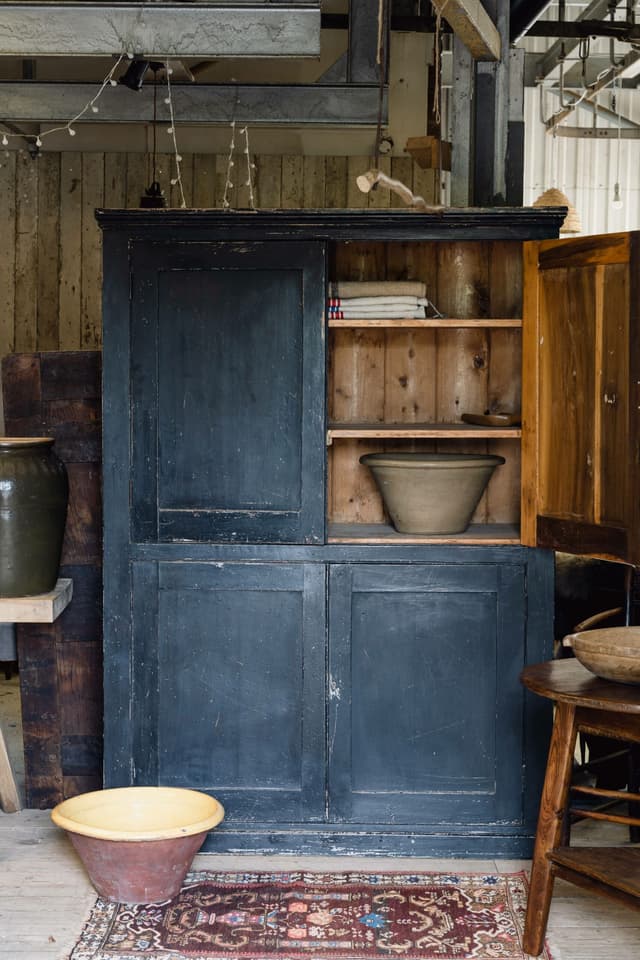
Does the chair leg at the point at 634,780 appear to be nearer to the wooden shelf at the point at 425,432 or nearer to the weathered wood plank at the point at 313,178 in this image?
the wooden shelf at the point at 425,432

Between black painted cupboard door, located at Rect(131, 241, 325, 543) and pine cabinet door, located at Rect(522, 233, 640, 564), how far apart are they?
69cm

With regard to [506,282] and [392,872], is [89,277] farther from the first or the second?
[392,872]

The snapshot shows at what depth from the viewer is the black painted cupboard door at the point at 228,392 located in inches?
141

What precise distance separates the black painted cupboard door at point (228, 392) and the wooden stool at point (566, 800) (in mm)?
1013

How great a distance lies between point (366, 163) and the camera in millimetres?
7742

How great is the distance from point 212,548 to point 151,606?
28 cm

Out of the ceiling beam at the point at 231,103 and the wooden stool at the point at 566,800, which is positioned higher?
the ceiling beam at the point at 231,103

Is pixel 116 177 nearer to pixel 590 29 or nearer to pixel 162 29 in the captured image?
pixel 590 29

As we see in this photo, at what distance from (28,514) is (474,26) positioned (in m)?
2.10

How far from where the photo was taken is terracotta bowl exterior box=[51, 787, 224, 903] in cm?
315

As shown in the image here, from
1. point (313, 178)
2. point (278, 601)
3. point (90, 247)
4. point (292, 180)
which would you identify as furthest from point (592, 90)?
point (278, 601)

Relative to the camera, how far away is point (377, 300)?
3.72 metres

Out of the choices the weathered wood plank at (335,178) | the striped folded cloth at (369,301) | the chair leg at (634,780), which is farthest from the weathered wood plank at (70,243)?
the chair leg at (634,780)

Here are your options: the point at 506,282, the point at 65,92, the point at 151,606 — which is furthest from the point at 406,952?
the point at 65,92
